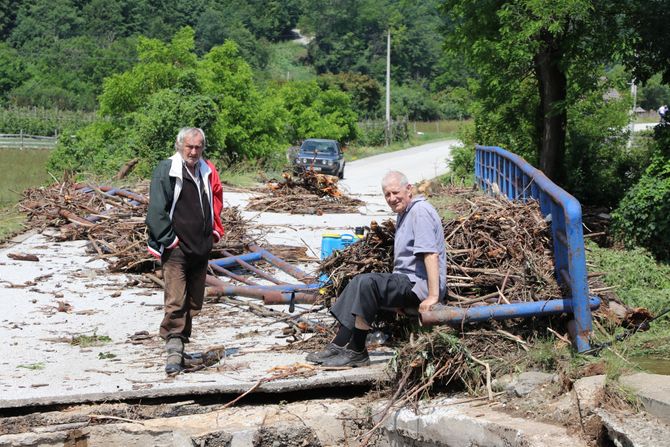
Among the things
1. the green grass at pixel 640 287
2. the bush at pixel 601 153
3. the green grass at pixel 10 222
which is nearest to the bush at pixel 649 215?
the green grass at pixel 640 287

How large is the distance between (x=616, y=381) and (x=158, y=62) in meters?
29.3

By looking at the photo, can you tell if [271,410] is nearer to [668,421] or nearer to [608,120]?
[668,421]

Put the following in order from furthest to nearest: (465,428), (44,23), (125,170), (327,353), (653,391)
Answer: (44,23) < (125,170) < (327,353) < (465,428) < (653,391)

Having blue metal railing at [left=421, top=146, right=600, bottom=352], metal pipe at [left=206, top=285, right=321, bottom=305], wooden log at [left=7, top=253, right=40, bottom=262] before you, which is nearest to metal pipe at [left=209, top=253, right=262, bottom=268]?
metal pipe at [left=206, top=285, right=321, bottom=305]

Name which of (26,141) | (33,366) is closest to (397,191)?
(33,366)

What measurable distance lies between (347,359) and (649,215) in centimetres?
810

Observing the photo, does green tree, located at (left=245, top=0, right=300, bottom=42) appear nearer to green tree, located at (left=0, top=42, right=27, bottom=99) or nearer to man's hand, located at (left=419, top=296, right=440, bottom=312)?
green tree, located at (left=0, top=42, right=27, bottom=99)

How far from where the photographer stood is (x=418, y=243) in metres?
6.93

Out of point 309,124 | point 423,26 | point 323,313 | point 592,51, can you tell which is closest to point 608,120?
point 592,51

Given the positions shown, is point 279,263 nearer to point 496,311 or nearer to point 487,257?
point 487,257

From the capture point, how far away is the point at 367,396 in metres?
6.87

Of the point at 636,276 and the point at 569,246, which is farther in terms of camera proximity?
the point at 636,276

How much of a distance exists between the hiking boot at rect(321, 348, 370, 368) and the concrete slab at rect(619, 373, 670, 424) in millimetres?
1981

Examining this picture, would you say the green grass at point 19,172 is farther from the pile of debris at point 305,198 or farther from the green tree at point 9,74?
the green tree at point 9,74
